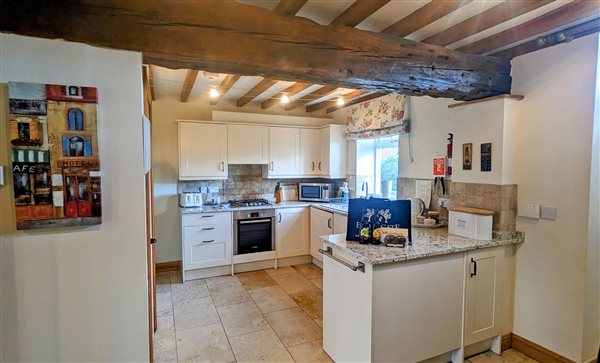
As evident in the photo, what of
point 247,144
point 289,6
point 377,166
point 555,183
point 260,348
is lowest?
point 260,348

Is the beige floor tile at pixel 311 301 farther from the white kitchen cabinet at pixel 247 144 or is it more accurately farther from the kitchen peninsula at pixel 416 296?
the white kitchen cabinet at pixel 247 144

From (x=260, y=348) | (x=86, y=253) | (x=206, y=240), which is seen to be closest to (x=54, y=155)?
(x=86, y=253)

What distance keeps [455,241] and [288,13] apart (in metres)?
2.09

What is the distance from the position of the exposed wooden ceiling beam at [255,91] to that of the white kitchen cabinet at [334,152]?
1.28m

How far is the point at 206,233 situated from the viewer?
4109mm

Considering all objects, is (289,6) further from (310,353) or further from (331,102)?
(331,102)

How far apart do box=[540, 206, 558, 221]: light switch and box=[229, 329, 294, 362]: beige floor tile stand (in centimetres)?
231

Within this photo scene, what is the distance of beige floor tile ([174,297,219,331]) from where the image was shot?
3.00 metres

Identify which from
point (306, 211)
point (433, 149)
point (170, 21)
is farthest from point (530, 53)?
point (306, 211)

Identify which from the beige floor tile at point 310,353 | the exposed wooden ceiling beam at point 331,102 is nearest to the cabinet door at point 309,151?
the exposed wooden ceiling beam at point 331,102

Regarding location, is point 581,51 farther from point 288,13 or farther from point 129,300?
point 129,300

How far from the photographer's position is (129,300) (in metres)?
1.63

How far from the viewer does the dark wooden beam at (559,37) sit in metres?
2.11

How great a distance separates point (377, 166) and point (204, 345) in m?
3.21
